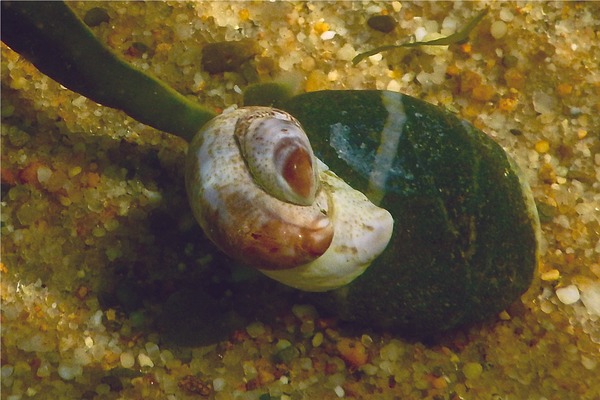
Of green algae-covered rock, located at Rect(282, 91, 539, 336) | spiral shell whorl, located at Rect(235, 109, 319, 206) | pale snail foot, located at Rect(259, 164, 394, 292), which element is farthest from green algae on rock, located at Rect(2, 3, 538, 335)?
spiral shell whorl, located at Rect(235, 109, 319, 206)

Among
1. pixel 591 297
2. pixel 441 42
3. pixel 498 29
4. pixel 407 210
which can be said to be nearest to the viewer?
pixel 407 210

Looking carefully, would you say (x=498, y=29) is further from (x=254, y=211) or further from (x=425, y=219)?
(x=254, y=211)

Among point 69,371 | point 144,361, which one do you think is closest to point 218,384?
point 144,361

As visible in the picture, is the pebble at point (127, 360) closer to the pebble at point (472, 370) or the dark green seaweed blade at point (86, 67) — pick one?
the dark green seaweed blade at point (86, 67)

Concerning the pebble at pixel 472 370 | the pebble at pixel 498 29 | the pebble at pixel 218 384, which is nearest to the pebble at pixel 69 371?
the pebble at pixel 218 384

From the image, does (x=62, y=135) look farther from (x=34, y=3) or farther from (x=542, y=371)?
(x=542, y=371)

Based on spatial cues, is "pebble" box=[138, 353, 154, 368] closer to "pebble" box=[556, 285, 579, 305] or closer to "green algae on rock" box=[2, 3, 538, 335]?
"green algae on rock" box=[2, 3, 538, 335]
